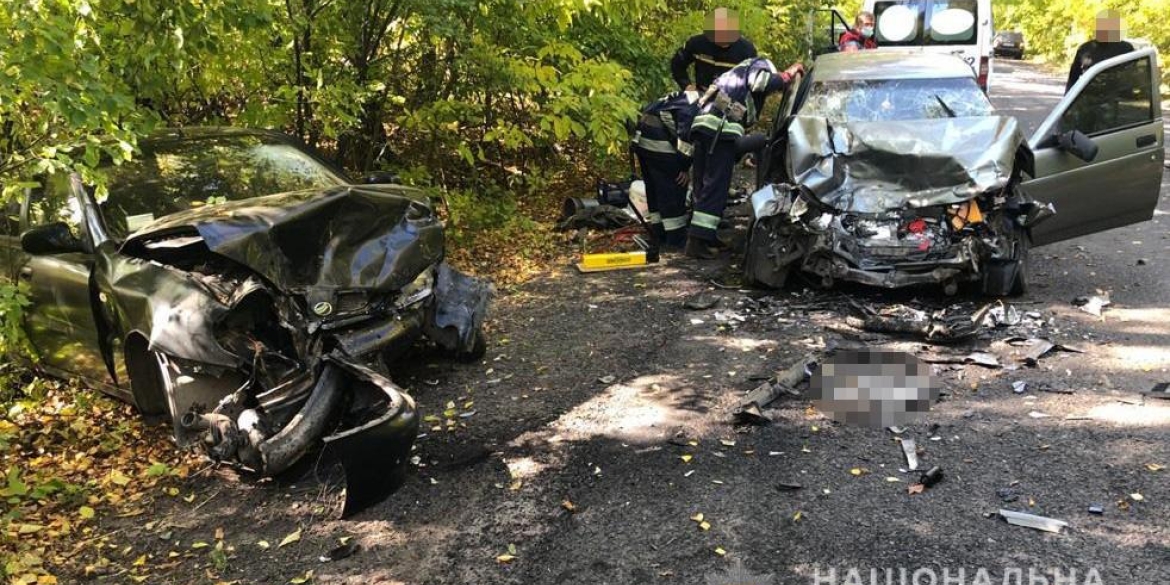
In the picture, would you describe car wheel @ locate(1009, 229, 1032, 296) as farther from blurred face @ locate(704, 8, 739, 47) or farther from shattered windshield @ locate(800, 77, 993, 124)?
blurred face @ locate(704, 8, 739, 47)

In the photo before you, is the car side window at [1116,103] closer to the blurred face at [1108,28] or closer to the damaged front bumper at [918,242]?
A: the damaged front bumper at [918,242]

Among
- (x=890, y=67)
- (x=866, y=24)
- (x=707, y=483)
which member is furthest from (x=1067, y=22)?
(x=707, y=483)

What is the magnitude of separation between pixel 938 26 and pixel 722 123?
7.80 m

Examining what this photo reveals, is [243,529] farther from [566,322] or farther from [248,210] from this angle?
[566,322]

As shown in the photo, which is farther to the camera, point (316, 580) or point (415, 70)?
point (415, 70)

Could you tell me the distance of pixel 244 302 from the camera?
3.91 m

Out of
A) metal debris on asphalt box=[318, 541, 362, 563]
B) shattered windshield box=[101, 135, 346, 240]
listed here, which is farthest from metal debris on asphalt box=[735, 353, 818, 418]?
shattered windshield box=[101, 135, 346, 240]

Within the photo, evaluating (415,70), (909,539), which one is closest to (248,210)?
(909,539)

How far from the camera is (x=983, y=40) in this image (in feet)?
42.4

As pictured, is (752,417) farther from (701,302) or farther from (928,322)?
(701,302)

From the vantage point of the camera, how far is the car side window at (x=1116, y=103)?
20.7 ft

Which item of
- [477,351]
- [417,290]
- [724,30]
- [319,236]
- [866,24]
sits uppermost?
[724,30]

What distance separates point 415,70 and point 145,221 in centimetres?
448

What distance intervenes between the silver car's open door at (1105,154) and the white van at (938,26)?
698cm
